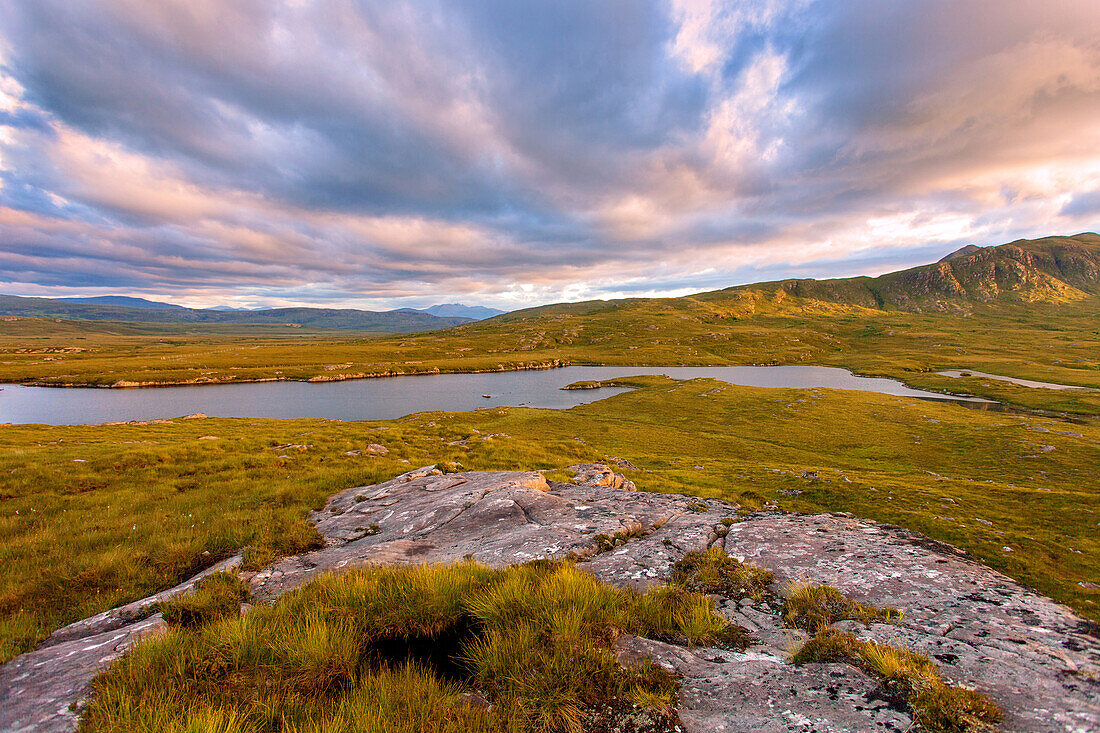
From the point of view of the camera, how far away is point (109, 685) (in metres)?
4.04

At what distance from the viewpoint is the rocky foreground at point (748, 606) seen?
13.6ft

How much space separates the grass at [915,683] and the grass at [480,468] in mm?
10949

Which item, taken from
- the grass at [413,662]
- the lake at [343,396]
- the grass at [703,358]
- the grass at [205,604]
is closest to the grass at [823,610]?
the grass at [413,662]

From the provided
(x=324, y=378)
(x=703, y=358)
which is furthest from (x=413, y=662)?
(x=703, y=358)

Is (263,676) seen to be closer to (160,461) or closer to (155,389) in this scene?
(160,461)

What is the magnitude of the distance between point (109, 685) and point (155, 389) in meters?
128

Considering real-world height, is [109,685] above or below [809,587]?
above

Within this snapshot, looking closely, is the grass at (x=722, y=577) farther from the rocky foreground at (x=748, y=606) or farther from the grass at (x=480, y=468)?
the grass at (x=480, y=468)

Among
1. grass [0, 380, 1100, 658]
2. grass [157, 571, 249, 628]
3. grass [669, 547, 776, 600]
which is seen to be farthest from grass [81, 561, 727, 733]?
grass [0, 380, 1100, 658]

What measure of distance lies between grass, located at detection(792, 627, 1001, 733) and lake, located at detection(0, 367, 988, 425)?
66641 mm

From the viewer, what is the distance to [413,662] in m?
4.91

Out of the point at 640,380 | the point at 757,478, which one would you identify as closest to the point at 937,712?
the point at 757,478

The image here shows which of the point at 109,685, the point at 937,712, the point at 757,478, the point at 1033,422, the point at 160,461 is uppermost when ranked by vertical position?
the point at 109,685

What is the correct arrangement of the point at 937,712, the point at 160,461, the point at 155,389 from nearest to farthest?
the point at 937,712
the point at 160,461
the point at 155,389
